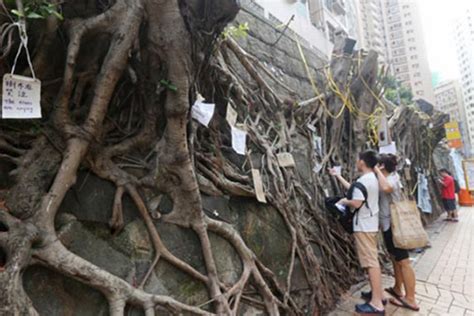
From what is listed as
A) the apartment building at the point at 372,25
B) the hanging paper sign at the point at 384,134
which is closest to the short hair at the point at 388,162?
the hanging paper sign at the point at 384,134

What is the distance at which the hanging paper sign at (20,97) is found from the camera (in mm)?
1520

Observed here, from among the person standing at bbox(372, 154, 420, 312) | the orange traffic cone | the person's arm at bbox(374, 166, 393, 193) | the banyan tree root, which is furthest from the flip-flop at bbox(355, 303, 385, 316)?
the orange traffic cone

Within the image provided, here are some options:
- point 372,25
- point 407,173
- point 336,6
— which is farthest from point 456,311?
point 372,25

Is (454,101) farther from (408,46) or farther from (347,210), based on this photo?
(347,210)

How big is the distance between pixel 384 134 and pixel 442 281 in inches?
99.0

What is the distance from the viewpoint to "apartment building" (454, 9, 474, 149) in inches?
869

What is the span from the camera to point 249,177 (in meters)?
2.87

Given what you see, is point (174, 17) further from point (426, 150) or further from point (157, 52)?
point (426, 150)

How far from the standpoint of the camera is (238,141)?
290cm

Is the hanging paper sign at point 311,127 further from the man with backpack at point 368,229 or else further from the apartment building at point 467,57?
the apartment building at point 467,57

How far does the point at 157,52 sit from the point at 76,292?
1.49 metres

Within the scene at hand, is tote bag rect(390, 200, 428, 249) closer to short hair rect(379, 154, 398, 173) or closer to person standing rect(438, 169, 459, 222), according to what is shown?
short hair rect(379, 154, 398, 173)

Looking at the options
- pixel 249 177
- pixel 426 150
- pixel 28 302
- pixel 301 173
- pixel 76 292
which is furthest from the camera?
pixel 426 150

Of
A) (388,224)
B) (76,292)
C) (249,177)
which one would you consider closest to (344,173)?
(388,224)
